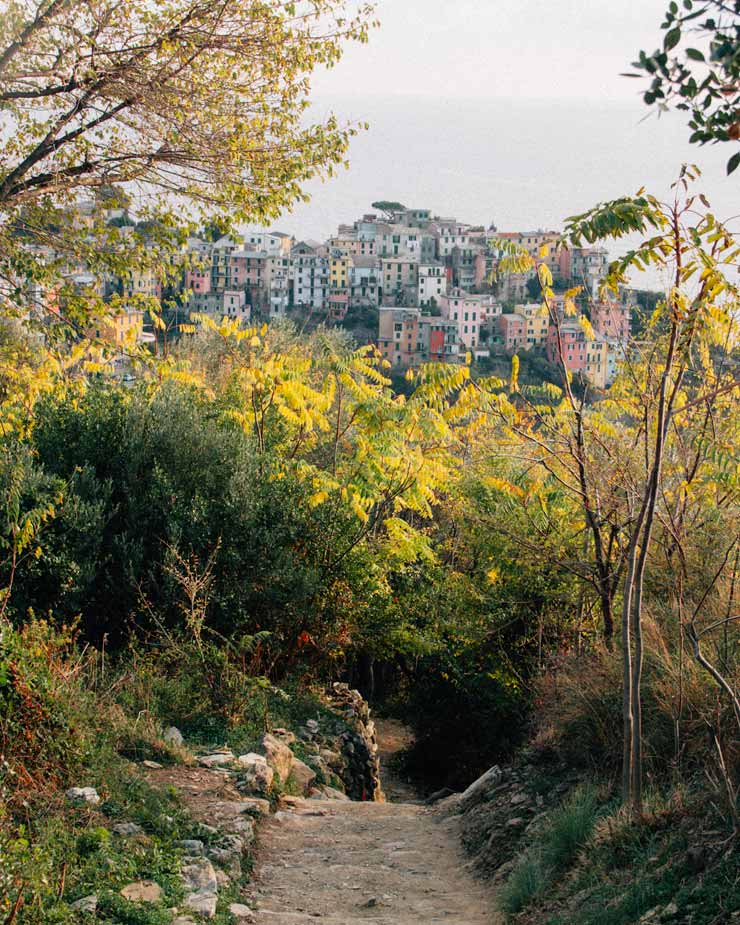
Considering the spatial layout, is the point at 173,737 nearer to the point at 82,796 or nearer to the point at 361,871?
the point at 82,796

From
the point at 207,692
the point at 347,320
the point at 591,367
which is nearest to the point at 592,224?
the point at 207,692

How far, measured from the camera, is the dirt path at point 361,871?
5.41m

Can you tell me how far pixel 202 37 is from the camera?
9.27 metres

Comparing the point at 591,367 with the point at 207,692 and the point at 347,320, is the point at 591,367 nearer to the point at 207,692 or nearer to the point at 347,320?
the point at 207,692

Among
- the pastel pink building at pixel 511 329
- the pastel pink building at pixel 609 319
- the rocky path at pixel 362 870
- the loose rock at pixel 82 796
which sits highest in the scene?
the pastel pink building at pixel 511 329

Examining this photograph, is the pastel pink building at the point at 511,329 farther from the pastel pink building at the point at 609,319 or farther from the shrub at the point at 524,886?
the shrub at the point at 524,886

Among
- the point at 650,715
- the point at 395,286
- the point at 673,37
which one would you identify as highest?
the point at 395,286

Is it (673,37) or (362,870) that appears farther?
(362,870)

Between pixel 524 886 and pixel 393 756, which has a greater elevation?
pixel 524 886

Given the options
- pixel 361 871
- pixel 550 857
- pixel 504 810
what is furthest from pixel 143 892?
pixel 504 810

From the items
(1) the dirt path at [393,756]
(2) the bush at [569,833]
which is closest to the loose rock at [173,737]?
(2) the bush at [569,833]

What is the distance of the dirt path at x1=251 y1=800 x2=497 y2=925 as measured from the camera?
5414 mm

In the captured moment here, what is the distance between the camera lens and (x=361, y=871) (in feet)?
19.9

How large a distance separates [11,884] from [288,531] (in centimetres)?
574
